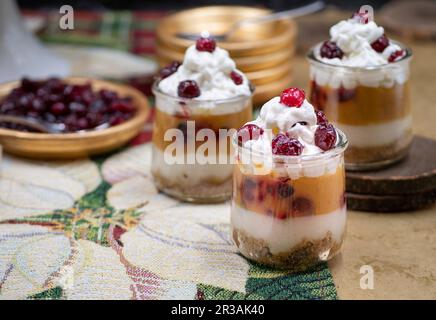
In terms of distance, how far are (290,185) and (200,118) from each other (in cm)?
39

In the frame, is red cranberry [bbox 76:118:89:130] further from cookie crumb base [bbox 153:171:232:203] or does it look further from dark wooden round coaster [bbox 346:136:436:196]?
dark wooden round coaster [bbox 346:136:436:196]

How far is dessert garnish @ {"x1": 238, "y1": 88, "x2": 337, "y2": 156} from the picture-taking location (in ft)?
4.90

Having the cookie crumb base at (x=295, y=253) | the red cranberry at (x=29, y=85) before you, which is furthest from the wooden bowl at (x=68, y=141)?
the cookie crumb base at (x=295, y=253)

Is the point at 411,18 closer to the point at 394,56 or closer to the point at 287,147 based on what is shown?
the point at 394,56

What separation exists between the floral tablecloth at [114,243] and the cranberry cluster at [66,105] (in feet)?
0.37

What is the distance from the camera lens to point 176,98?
1795mm

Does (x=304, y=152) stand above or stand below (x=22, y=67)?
above

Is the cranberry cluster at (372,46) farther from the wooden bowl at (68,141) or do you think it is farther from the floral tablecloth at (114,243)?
the wooden bowl at (68,141)

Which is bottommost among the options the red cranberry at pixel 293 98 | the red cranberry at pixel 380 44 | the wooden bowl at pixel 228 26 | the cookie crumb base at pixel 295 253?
the cookie crumb base at pixel 295 253

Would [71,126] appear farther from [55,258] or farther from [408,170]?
[408,170]

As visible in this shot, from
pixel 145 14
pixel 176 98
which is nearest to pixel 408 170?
pixel 176 98

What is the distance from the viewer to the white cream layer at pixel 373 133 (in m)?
1.80
